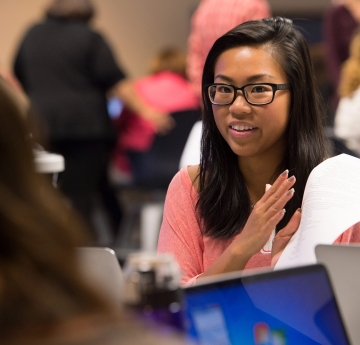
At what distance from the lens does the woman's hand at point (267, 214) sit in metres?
1.38

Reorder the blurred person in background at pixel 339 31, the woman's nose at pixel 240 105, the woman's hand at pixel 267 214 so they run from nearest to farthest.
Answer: the woman's hand at pixel 267 214, the woman's nose at pixel 240 105, the blurred person in background at pixel 339 31

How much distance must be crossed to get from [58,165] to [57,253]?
1357 millimetres

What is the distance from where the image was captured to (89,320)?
1.46ft

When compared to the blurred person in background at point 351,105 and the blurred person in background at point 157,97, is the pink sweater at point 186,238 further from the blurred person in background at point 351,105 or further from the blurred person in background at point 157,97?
the blurred person in background at point 157,97

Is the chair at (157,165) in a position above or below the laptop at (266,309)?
below

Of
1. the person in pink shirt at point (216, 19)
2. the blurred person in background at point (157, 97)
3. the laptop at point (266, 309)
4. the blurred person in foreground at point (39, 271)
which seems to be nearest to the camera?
the blurred person in foreground at point (39, 271)

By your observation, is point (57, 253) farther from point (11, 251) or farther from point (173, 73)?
point (173, 73)

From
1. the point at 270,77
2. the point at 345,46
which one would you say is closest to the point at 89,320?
the point at 270,77

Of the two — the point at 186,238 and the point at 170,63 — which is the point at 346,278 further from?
the point at 170,63

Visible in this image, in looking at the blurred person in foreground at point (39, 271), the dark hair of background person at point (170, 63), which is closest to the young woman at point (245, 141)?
the blurred person in foreground at point (39, 271)

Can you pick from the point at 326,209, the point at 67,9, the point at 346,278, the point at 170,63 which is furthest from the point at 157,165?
the point at 346,278

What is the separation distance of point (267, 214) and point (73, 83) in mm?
3009

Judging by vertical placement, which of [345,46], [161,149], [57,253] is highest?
[57,253]

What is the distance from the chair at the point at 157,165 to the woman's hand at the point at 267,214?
291 cm
